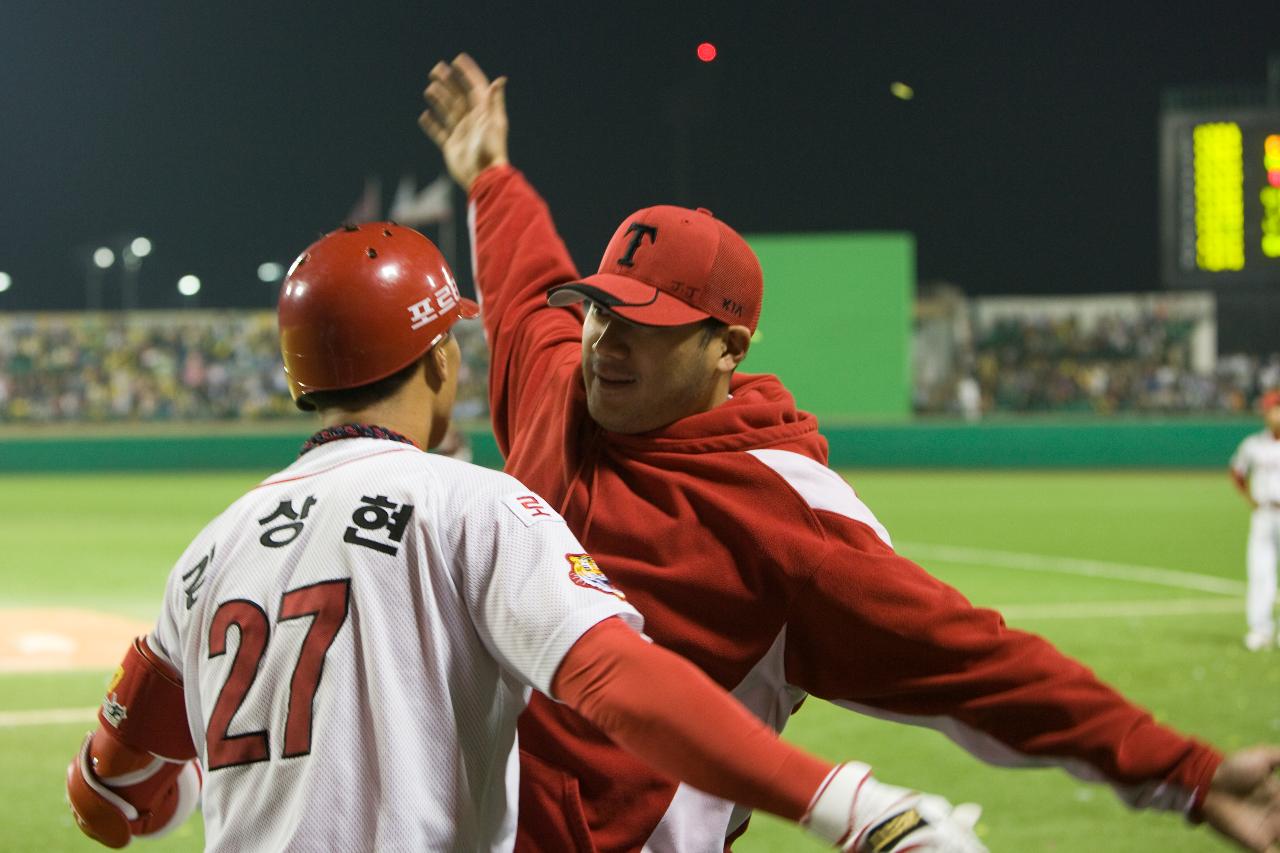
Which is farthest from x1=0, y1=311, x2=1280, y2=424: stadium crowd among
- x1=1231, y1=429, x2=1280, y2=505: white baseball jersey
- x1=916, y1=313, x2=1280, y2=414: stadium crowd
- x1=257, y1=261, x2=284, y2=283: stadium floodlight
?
x1=257, y1=261, x2=284, y2=283: stadium floodlight

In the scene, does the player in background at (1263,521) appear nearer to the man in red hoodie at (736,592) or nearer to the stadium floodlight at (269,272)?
the man in red hoodie at (736,592)

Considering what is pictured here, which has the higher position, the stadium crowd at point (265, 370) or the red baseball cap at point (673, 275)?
the red baseball cap at point (673, 275)

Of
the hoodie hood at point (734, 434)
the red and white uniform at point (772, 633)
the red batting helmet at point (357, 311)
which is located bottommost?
the red and white uniform at point (772, 633)

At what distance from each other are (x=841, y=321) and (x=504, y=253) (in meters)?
23.0

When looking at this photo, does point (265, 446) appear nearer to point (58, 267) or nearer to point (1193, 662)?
point (1193, 662)

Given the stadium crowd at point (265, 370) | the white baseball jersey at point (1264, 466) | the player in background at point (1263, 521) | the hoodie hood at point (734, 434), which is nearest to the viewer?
the hoodie hood at point (734, 434)

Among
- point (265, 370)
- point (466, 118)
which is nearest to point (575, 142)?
point (265, 370)

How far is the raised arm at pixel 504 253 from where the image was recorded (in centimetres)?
321

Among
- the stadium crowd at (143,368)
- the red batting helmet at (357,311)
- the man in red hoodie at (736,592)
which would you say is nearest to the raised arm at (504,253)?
the man in red hoodie at (736,592)

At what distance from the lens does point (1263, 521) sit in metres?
10.6

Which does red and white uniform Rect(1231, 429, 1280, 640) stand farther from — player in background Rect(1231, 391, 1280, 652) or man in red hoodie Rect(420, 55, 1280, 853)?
man in red hoodie Rect(420, 55, 1280, 853)

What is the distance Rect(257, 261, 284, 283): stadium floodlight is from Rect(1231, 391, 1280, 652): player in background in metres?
71.2

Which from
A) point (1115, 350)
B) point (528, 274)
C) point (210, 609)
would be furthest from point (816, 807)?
point (1115, 350)

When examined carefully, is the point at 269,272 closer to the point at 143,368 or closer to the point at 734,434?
the point at 143,368
